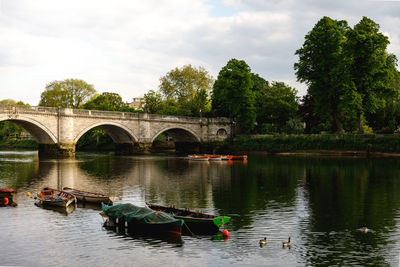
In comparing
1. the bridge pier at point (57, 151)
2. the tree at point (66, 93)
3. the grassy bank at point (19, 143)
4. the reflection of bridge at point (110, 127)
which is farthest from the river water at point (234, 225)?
the grassy bank at point (19, 143)

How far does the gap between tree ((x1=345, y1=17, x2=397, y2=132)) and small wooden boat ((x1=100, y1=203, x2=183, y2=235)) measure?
51708 mm

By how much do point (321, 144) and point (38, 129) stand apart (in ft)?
157

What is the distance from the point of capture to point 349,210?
82.9 ft

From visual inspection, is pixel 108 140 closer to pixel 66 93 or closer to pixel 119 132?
pixel 66 93

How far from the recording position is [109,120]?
73.7 m

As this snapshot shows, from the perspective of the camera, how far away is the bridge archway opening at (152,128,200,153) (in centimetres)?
9328

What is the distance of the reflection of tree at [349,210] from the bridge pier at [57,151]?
130ft

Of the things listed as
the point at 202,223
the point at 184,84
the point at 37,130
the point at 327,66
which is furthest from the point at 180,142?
the point at 202,223

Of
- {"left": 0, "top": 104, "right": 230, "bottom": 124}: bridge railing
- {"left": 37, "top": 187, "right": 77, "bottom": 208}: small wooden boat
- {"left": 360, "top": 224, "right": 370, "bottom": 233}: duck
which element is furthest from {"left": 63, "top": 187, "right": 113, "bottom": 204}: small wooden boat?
{"left": 0, "top": 104, "right": 230, "bottom": 124}: bridge railing

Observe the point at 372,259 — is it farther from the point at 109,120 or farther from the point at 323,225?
the point at 109,120

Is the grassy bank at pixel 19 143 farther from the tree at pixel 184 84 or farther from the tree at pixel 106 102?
the tree at pixel 184 84

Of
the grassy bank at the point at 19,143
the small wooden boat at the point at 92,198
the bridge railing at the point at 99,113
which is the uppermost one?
the bridge railing at the point at 99,113

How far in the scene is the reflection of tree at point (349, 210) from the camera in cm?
1750

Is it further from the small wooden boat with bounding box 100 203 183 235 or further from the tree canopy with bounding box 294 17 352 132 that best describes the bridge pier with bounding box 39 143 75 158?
the small wooden boat with bounding box 100 203 183 235
